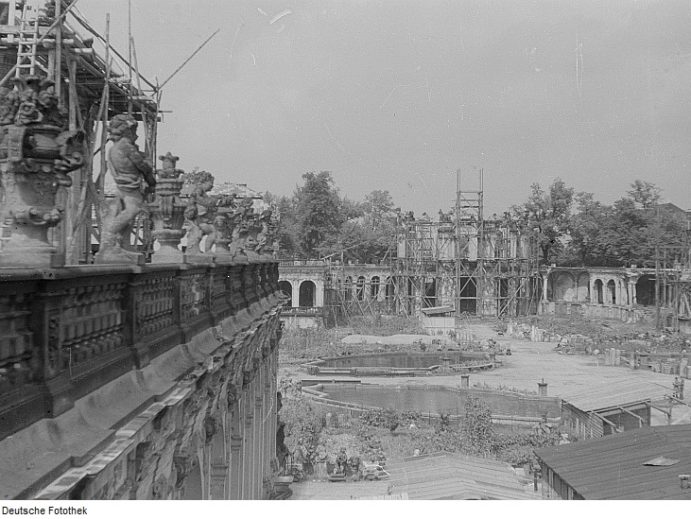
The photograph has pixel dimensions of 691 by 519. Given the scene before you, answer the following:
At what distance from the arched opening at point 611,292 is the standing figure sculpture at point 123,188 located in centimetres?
7020

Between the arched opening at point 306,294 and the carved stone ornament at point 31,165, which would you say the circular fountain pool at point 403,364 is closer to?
the arched opening at point 306,294

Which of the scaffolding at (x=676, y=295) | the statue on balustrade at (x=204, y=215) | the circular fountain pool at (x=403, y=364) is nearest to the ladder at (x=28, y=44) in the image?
the statue on balustrade at (x=204, y=215)

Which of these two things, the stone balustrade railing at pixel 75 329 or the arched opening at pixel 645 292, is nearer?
the stone balustrade railing at pixel 75 329

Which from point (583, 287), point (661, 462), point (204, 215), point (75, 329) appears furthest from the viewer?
point (583, 287)

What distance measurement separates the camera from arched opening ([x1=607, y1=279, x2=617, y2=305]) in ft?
233

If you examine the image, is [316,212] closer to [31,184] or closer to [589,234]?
[589,234]

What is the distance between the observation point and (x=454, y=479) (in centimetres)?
1614

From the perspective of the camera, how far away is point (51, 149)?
4090mm

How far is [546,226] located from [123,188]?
75161mm

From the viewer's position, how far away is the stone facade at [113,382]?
11.7 ft

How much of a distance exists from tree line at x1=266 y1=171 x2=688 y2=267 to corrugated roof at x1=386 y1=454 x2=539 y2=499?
47.5m

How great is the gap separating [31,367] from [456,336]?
166ft

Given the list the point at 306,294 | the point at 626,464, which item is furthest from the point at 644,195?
A: the point at 626,464

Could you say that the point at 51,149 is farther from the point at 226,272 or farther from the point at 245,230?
the point at 245,230
